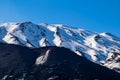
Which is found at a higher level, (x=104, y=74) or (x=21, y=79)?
(x=104, y=74)

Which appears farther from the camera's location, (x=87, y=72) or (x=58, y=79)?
(x=87, y=72)

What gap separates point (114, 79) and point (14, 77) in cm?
4916

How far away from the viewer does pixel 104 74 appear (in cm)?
19550

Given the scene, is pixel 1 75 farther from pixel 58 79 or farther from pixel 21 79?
pixel 58 79

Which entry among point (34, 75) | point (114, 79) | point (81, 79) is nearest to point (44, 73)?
point (34, 75)

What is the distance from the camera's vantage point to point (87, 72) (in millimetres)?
194625

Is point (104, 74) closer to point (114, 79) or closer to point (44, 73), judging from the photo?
point (114, 79)

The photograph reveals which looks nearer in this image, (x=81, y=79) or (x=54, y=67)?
(x=81, y=79)

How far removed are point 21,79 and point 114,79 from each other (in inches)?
1794

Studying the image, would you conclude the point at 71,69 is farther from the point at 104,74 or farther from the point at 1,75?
the point at 1,75

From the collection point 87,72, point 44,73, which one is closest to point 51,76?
point 44,73

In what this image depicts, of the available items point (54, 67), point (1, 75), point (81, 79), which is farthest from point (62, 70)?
point (1, 75)

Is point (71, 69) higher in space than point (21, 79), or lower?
higher

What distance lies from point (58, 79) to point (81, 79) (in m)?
11.3
